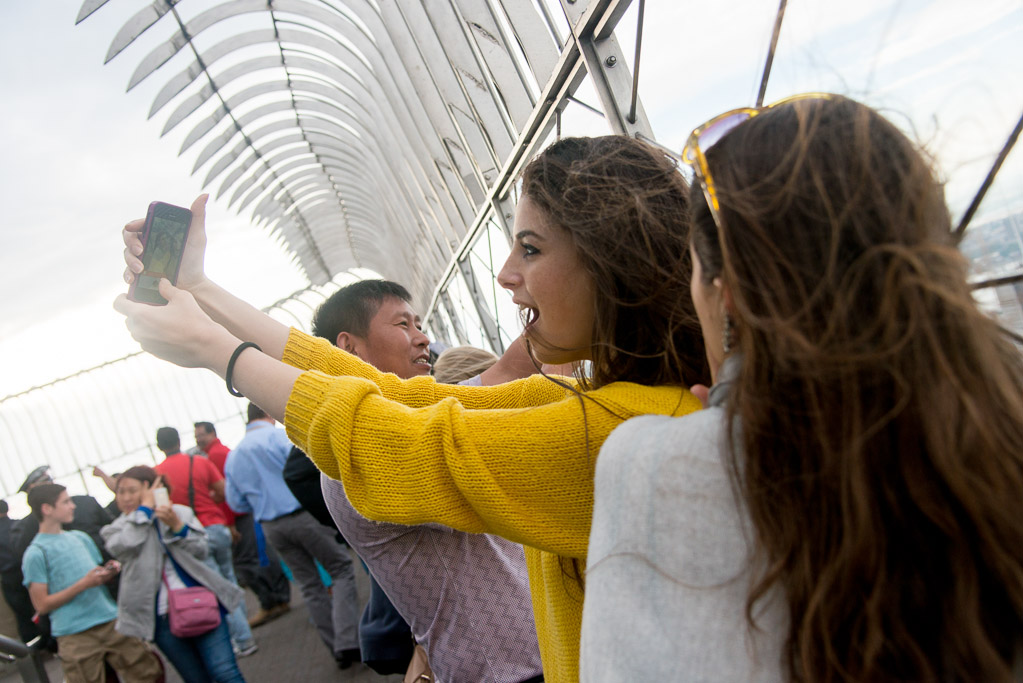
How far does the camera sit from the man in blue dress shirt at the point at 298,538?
219 inches

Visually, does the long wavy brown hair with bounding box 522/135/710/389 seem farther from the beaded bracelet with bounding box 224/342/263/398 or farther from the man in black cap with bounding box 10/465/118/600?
the man in black cap with bounding box 10/465/118/600

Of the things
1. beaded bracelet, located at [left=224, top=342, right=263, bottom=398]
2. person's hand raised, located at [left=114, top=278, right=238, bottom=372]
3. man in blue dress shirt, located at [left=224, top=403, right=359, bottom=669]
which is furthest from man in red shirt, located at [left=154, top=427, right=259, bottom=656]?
beaded bracelet, located at [left=224, top=342, right=263, bottom=398]

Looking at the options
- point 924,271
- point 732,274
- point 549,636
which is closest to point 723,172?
point 732,274

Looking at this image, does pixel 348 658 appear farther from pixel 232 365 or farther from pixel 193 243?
pixel 232 365

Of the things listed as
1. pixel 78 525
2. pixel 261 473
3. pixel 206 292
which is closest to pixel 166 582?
pixel 261 473

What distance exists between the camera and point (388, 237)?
665 inches

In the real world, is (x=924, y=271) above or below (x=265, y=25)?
below

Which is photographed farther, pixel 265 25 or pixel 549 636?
pixel 265 25

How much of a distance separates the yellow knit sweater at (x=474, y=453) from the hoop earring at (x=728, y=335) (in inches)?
11.7

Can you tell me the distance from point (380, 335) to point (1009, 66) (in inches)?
88.6

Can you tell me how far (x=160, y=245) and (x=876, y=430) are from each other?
68.0 inches

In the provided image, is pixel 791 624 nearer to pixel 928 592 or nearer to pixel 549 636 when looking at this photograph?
pixel 928 592

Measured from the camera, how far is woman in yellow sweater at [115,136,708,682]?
1212 mm

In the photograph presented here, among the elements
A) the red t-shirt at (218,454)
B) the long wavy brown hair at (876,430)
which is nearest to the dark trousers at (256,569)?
the red t-shirt at (218,454)
